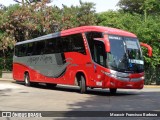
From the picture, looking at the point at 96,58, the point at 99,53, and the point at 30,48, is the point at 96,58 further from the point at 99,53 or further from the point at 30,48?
the point at 30,48

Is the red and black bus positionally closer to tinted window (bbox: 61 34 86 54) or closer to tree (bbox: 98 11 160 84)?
tinted window (bbox: 61 34 86 54)

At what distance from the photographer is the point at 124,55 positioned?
18844mm

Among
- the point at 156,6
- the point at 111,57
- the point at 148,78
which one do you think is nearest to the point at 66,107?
the point at 111,57

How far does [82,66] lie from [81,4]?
2395 cm

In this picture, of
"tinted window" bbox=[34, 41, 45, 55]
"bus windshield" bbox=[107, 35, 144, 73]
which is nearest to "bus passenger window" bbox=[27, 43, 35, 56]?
"tinted window" bbox=[34, 41, 45, 55]

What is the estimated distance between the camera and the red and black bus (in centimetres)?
1856

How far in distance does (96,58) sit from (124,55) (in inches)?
54.3

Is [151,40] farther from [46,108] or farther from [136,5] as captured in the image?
[136,5]

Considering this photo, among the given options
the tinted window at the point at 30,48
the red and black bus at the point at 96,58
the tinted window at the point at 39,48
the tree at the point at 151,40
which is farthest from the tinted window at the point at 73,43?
the tree at the point at 151,40

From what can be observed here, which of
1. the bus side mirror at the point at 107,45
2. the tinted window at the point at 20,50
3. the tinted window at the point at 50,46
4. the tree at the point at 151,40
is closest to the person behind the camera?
the bus side mirror at the point at 107,45

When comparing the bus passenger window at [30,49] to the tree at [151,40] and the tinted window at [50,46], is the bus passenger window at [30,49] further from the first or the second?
the tree at [151,40]

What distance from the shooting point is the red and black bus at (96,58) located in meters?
18.6

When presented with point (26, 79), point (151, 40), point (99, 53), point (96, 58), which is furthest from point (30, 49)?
point (151, 40)

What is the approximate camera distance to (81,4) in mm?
43188
